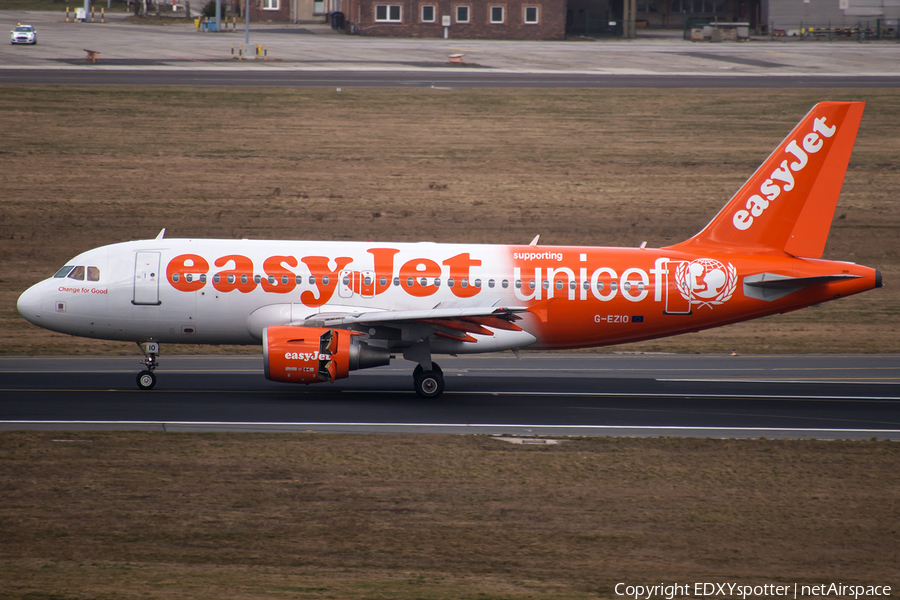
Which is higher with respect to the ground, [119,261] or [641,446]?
[119,261]

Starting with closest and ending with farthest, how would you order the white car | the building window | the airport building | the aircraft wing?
1. the aircraft wing
2. the white car
3. the building window
4. the airport building

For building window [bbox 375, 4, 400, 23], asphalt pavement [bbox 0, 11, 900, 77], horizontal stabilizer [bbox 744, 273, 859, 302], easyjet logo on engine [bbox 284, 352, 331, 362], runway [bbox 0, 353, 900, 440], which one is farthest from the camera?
building window [bbox 375, 4, 400, 23]

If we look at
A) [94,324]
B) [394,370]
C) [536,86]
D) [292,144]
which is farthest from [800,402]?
[536,86]

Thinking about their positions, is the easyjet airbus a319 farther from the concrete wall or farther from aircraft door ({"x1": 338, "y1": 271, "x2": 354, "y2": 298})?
the concrete wall

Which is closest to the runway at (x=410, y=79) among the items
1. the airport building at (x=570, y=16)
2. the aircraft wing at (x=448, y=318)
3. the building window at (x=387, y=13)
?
the airport building at (x=570, y=16)

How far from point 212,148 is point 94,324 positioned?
31.4 m

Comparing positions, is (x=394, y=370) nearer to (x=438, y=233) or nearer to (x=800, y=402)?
(x=800, y=402)

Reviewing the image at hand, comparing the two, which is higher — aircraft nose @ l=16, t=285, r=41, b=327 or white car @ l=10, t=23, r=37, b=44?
white car @ l=10, t=23, r=37, b=44

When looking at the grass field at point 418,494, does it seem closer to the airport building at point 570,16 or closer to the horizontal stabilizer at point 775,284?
the horizontal stabilizer at point 775,284

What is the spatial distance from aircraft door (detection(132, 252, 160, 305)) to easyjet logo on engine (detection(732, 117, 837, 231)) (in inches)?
711

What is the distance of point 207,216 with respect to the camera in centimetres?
5069

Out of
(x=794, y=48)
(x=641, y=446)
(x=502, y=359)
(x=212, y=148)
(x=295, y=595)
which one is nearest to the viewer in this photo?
(x=295, y=595)

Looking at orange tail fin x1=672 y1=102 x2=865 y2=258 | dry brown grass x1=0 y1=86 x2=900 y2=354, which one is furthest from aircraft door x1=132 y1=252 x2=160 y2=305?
orange tail fin x1=672 y1=102 x2=865 y2=258

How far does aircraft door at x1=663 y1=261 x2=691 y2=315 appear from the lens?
96.3ft
